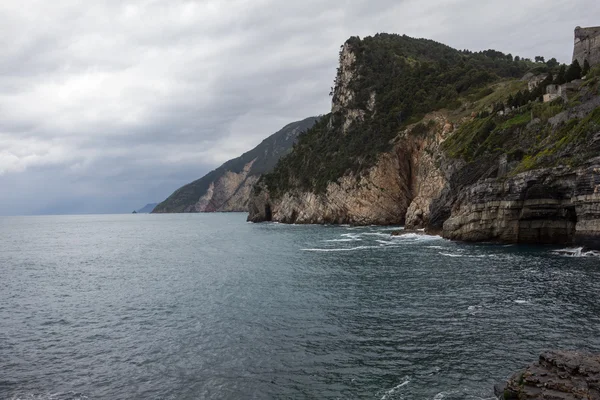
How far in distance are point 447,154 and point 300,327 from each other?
6867 centimetres

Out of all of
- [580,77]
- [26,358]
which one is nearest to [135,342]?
[26,358]

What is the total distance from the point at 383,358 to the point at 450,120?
319 ft

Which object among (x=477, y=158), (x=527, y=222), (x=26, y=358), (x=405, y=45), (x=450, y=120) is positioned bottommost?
(x=26, y=358)

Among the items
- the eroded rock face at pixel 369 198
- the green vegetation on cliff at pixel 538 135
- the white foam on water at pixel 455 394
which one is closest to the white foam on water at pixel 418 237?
the green vegetation on cliff at pixel 538 135

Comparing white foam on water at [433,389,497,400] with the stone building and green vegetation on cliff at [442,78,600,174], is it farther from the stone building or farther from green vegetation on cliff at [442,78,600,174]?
the stone building

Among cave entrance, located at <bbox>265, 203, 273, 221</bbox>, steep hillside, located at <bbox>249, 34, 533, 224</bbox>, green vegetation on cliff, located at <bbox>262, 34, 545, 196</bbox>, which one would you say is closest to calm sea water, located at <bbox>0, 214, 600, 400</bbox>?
steep hillside, located at <bbox>249, 34, 533, 224</bbox>

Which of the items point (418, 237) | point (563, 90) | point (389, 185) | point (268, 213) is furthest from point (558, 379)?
point (268, 213)

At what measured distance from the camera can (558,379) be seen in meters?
15.5

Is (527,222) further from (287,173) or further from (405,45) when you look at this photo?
(405,45)

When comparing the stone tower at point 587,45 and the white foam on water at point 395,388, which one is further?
the stone tower at point 587,45

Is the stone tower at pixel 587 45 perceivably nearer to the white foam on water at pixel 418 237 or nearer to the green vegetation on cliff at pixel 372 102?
the green vegetation on cliff at pixel 372 102

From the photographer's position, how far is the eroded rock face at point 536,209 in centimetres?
4694

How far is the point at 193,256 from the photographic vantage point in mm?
67000

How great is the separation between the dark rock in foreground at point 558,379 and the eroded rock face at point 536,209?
119 feet
